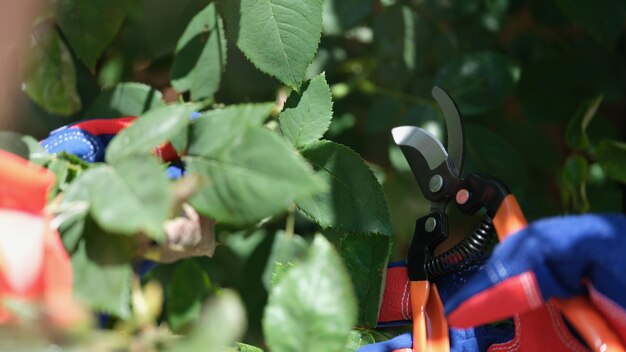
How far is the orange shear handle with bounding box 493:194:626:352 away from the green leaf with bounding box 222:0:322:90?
171 mm

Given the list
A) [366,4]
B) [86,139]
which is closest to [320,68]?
[366,4]

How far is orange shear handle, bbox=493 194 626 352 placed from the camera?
1.16 ft

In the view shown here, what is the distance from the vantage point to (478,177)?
0.41m

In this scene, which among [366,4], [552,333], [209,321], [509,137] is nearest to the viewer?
[209,321]

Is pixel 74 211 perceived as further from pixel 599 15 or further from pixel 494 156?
pixel 599 15

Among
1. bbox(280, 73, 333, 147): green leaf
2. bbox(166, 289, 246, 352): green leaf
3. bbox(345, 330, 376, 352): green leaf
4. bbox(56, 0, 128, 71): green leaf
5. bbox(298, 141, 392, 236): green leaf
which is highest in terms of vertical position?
bbox(56, 0, 128, 71): green leaf

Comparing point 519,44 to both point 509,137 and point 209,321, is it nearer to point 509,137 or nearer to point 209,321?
point 509,137

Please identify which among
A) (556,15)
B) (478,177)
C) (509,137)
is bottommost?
(509,137)

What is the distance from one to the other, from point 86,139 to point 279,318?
0.65 ft

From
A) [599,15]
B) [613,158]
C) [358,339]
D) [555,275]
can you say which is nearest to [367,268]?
[358,339]

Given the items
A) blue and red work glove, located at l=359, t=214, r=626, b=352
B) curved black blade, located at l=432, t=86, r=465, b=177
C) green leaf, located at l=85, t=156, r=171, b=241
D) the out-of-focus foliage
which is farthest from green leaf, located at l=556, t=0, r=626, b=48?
green leaf, located at l=85, t=156, r=171, b=241

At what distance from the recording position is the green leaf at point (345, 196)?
17.7 inches

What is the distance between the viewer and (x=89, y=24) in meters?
0.55

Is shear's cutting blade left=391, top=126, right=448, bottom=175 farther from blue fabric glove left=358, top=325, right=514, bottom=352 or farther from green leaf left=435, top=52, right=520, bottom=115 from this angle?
green leaf left=435, top=52, right=520, bottom=115
